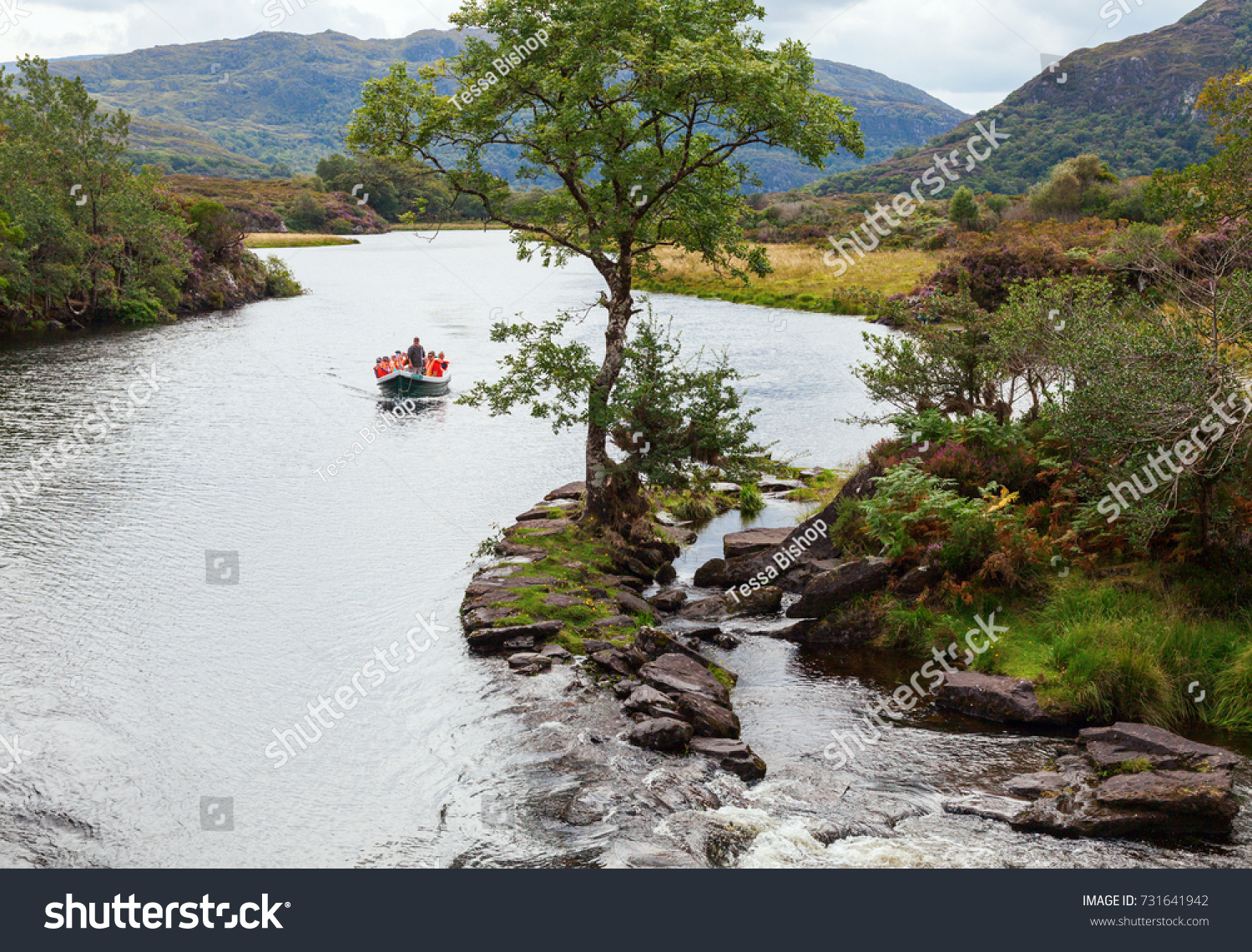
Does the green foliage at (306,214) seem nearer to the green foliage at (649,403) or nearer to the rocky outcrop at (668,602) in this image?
the green foliage at (649,403)

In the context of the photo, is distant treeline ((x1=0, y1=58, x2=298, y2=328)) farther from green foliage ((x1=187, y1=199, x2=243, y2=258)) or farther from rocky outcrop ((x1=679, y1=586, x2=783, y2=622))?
rocky outcrop ((x1=679, y1=586, x2=783, y2=622))

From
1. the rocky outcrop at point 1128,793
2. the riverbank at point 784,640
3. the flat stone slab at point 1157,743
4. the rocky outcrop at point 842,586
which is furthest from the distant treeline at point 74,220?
the flat stone slab at point 1157,743

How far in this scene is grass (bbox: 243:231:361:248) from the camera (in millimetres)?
123812

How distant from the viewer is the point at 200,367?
1886 inches

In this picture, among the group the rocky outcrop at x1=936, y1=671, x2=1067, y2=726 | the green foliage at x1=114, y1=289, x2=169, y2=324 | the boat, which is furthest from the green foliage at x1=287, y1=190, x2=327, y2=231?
the rocky outcrop at x1=936, y1=671, x2=1067, y2=726

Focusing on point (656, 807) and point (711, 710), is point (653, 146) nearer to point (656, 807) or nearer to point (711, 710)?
point (711, 710)

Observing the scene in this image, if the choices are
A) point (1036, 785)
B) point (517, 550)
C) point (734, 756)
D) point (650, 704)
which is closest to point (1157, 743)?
point (1036, 785)

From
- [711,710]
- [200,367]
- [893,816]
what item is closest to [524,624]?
[711,710]

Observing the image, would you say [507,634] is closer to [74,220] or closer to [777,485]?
[777,485]

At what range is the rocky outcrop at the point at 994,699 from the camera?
47.1ft

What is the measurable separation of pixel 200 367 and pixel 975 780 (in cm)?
4483

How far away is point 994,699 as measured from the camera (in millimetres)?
14719

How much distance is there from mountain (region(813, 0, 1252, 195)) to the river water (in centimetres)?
11045

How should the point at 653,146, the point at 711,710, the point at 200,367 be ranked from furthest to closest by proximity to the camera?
the point at 200,367 → the point at 653,146 → the point at 711,710
